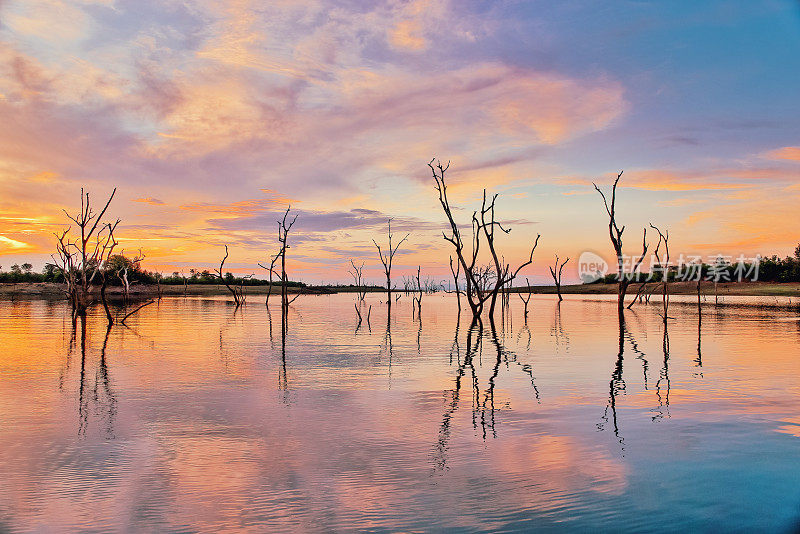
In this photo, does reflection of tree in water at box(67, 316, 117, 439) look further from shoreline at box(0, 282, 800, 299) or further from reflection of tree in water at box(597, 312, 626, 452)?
shoreline at box(0, 282, 800, 299)

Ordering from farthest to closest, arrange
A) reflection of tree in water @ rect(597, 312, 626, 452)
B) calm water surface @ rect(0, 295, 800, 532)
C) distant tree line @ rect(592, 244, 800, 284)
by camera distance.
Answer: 1. distant tree line @ rect(592, 244, 800, 284)
2. reflection of tree in water @ rect(597, 312, 626, 452)
3. calm water surface @ rect(0, 295, 800, 532)

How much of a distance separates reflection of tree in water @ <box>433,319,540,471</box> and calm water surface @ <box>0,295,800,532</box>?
0.06 metres

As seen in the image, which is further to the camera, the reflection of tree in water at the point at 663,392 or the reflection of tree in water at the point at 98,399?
the reflection of tree in water at the point at 663,392

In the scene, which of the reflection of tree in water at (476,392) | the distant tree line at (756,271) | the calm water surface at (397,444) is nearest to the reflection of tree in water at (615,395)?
the calm water surface at (397,444)

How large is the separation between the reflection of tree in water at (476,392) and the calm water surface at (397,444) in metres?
0.06

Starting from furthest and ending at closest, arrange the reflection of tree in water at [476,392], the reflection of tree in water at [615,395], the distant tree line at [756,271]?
1. the distant tree line at [756,271]
2. the reflection of tree in water at [615,395]
3. the reflection of tree in water at [476,392]

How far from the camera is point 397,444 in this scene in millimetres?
7820

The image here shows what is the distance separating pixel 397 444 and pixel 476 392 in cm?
414

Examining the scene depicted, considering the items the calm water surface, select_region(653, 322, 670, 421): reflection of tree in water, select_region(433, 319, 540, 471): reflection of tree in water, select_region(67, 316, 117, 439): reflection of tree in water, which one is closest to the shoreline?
select_region(433, 319, 540, 471): reflection of tree in water

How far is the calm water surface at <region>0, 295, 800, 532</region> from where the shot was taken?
5.61 meters

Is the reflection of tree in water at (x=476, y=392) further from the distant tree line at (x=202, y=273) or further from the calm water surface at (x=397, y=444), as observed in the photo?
the distant tree line at (x=202, y=273)

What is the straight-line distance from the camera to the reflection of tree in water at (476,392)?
806cm

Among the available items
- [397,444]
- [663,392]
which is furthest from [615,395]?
[397,444]

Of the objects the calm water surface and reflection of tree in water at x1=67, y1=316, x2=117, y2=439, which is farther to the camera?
reflection of tree in water at x1=67, y1=316, x2=117, y2=439
